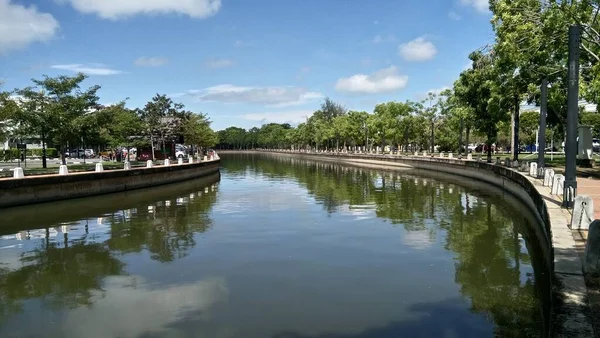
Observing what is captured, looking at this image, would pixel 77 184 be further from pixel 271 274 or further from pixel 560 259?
pixel 560 259

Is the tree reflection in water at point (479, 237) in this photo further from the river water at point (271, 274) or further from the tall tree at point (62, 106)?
the tall tree at point (62, 106)

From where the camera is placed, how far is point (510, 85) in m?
32.2

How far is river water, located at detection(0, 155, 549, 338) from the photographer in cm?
853

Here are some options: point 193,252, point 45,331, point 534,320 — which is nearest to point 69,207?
point 193,252

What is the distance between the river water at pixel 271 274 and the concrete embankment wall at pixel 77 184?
4.75ft

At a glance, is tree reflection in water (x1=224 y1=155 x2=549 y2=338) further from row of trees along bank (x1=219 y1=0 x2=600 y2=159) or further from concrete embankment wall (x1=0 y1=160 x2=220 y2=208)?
concrete embankment wall (x1=0 y1=160 x2=220 y2=208)

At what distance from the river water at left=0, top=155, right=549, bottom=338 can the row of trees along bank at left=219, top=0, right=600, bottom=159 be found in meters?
7.91

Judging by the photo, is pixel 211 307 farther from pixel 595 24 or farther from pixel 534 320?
pixel 595 24

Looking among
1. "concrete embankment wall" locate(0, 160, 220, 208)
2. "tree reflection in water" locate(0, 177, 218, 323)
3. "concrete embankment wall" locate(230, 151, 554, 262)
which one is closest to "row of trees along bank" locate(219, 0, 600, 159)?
"concrete embankment wall" locate(230, 151, 554, 262)

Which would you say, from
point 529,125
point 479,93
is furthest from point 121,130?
point 529,125

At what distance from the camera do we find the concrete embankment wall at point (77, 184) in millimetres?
23573

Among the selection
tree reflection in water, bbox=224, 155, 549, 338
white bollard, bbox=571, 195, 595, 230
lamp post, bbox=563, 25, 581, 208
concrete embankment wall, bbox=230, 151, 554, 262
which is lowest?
tree reflection in water, bbox=224, 155, 549, 338

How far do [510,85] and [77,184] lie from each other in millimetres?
27300

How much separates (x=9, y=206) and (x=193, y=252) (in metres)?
14.1
